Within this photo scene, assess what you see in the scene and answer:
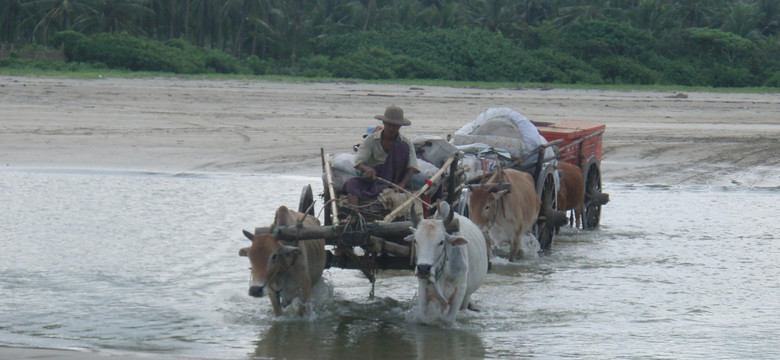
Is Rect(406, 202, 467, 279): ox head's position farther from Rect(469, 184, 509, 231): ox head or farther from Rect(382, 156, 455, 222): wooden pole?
Rect(469, 184, 509, 231): ox head

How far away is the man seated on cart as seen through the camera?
8.67m

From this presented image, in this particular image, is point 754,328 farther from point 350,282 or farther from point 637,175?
point 637,175

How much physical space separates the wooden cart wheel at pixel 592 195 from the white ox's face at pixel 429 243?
20.6 ft

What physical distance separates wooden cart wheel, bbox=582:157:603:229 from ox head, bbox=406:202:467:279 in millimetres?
6166

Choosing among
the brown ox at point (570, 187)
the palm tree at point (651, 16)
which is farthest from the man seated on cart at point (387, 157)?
the palm tree at point (651, 16)

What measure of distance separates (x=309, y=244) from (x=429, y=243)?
1077mm

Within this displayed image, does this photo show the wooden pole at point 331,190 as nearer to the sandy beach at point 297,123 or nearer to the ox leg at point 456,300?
the ox leg at point 456,300

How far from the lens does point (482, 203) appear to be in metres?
9.85

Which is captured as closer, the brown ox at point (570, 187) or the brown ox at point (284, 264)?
the brown ox at point (284, 264)

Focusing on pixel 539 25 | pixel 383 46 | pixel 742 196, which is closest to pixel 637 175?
pixel 742 196

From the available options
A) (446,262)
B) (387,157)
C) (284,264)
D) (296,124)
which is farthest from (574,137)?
(296,124)

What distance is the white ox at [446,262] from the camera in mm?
7281

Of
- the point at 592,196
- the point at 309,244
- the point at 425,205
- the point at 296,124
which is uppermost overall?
the point at 425,205

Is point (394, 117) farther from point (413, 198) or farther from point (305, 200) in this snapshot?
point (305, 200)
